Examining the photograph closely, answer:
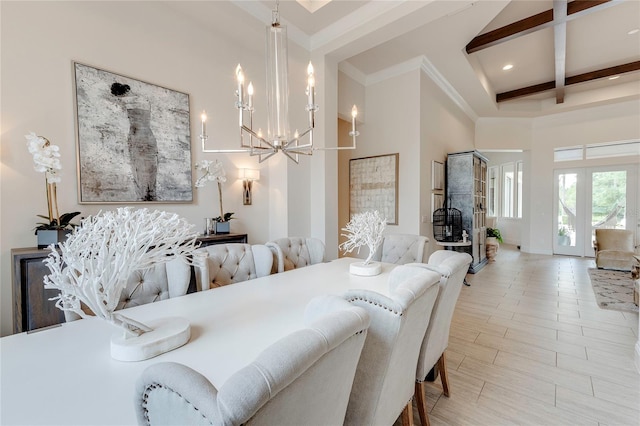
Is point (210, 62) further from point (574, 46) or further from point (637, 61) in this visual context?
point (637, 61)

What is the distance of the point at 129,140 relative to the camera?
2.68 metres

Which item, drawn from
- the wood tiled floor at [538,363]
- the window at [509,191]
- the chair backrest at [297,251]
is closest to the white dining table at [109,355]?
the chair backrest at [297,251]

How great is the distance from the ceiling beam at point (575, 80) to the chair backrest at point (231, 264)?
7.19 metres

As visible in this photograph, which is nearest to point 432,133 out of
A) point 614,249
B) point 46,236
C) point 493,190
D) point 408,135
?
point 408,135

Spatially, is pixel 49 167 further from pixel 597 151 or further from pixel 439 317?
pixel 597 151

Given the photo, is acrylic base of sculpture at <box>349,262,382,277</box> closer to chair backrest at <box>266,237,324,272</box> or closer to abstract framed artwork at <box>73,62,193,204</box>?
chair backrest at <box>266,237,324,272</box>

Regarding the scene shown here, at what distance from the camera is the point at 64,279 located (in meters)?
0.97

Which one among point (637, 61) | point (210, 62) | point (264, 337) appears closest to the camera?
point (264, 337)

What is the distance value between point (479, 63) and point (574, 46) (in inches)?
55.2

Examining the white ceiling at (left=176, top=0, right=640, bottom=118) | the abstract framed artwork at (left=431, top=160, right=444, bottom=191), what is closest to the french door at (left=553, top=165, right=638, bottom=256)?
the white ceiling at (left=176, top=0, right=640, bottom=118)

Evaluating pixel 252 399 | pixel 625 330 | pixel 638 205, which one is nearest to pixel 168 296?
pixel 252 399

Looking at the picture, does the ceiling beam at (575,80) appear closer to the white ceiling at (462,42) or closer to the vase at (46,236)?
the white ceiling at (462,42)

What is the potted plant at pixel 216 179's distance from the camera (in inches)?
124

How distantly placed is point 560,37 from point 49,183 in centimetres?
629
